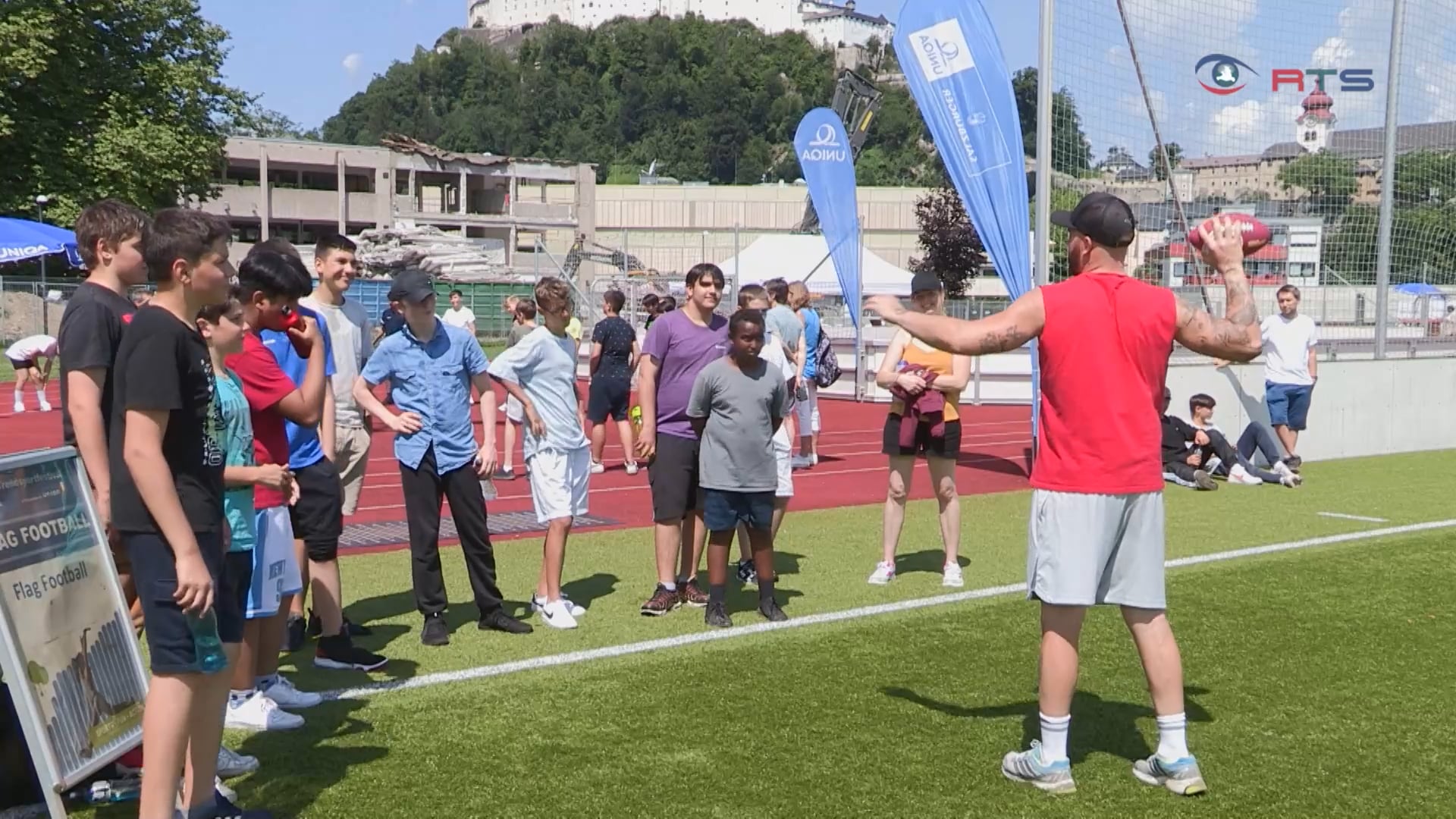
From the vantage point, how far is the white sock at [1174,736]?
463 centimetres

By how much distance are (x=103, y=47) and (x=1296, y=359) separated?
131 ft

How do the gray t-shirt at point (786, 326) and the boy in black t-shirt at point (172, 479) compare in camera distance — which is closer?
the boy in black t-shirt at point (172, 479)

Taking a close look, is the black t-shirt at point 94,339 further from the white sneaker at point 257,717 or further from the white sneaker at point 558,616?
the white sneaker at point 558,616

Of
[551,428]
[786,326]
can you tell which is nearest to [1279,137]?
[786,326]

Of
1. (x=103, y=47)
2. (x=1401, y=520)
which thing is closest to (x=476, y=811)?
(x=1401, y=520)

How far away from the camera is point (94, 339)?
4.05 metres

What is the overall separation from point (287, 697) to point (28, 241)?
2144 centimetres

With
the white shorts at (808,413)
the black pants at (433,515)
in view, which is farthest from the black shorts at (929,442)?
the white shorts at (808,413)

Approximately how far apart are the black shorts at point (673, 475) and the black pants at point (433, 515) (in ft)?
3.56

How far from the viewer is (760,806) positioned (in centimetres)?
452

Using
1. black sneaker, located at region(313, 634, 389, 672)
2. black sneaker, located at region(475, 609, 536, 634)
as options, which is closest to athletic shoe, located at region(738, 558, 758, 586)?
black sneaker, located at region(475, 609, 536, 634)

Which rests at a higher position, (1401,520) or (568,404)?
(568,404)

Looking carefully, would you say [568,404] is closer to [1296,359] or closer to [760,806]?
[760,806]

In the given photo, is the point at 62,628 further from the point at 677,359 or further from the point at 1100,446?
the point at 677,359
